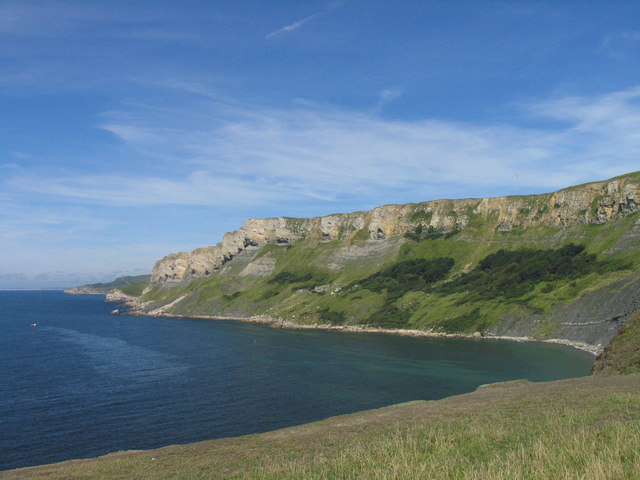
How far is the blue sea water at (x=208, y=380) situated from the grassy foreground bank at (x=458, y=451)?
20.8 meters

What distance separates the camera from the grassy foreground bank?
12.8 m

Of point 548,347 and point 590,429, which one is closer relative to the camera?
point 590,429

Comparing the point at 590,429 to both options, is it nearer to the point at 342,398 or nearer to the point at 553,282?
the point at 342,398

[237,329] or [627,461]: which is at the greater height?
[627,461]

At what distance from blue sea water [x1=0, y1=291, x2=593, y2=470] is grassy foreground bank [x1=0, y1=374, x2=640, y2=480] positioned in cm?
2080

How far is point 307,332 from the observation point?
6521 inches

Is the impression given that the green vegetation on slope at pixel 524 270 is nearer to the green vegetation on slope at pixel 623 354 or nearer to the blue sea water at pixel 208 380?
the blue sea water at pixel 208 380

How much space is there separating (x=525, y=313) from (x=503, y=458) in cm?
13376

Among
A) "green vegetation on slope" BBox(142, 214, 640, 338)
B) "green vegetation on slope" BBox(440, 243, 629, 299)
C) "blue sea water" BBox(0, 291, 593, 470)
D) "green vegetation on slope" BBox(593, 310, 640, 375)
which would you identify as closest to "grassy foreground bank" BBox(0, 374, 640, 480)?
"green vegetation on slope" BBox(593, 310, 640, 375)

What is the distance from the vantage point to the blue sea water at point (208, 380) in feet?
180

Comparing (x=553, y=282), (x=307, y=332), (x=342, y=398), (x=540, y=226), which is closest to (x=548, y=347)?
(x=553, y=282)

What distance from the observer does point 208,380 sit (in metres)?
84.4

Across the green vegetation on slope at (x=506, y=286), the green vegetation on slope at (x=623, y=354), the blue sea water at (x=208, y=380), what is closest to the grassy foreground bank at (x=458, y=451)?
the green vegetation on slope at (x=623, y=354)

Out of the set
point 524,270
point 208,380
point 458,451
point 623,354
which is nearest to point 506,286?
point 524,270
